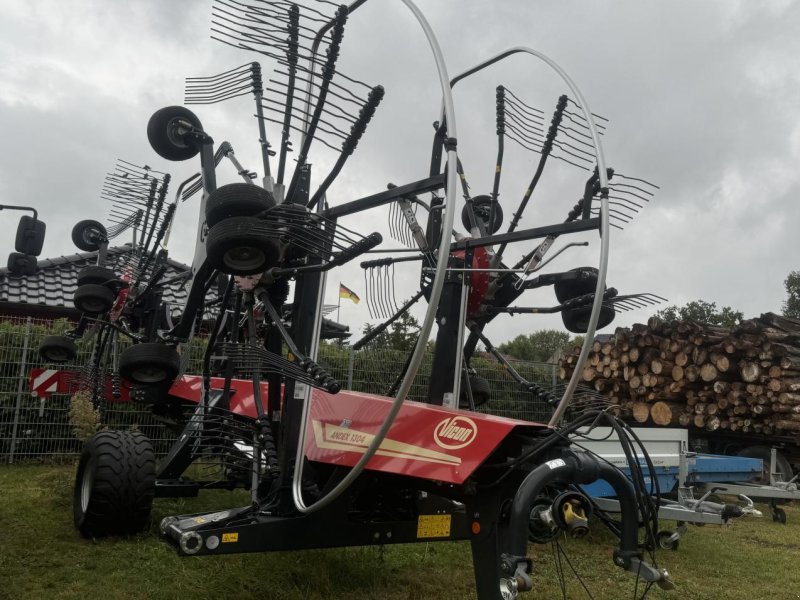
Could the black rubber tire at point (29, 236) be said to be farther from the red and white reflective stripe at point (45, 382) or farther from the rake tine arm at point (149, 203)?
the red and white reflective stripe at point (45, 382)

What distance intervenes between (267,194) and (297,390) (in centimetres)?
100

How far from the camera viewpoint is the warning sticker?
3377mm

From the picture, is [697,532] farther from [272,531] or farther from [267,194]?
[267,194]

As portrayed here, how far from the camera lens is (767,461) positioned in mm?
9688

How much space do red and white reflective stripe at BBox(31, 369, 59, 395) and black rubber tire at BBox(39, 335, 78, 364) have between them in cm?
145

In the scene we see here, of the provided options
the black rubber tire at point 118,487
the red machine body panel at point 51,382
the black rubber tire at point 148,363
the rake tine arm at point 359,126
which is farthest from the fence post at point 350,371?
the rake tine arm at point 359,126

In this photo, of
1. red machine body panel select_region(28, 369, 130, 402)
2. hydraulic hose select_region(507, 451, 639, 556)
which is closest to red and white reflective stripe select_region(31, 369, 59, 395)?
red machine body panel select_region(28, 369, 130, 402)

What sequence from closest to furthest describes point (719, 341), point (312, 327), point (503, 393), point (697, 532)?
Answer: point (312, 327) → point (697, 532) → point (719, 341) → point (503, 393)

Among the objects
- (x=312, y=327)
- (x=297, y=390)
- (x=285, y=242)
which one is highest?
(x=285, y=242)

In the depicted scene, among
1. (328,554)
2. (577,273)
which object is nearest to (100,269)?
(328,554)

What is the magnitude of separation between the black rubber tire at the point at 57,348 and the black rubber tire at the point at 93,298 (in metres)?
1.05

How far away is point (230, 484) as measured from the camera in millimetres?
4668

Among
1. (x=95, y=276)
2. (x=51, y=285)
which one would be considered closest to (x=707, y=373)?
(x=95, y=276)

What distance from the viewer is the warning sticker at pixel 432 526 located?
3.38 meters
